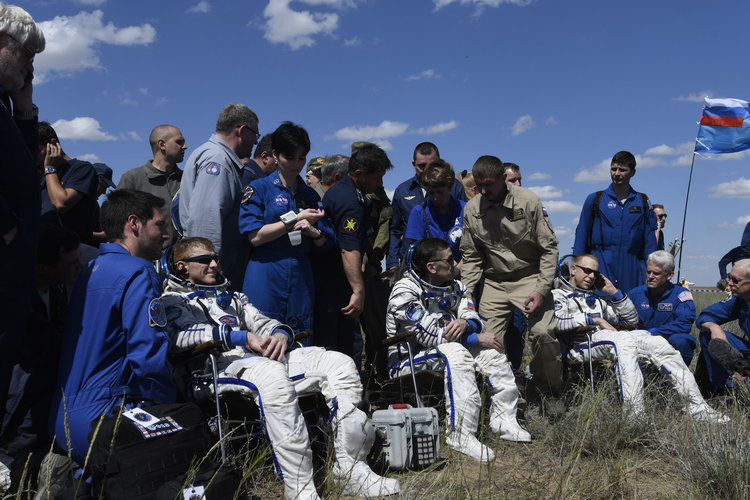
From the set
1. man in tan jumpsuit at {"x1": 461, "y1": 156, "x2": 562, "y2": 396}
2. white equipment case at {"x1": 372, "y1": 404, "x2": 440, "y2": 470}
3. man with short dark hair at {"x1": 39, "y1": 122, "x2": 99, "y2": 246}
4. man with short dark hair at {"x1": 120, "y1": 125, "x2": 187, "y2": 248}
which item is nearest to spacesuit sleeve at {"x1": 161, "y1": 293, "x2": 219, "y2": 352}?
white equipment case at {"x1": 372, "y1": 404, "x2": 440, "y2": 470}

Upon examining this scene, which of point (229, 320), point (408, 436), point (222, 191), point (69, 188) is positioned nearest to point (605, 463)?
point (408, 436)

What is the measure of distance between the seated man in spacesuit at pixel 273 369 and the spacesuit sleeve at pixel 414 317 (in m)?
0.83

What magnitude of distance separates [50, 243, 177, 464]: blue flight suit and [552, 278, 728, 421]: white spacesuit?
3313 millimetres

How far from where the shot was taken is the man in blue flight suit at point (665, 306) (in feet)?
Answer: 19.6

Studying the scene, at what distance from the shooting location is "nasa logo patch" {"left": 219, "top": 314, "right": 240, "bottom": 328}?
4070mm

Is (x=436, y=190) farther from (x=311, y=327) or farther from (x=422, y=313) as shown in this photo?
(x=311, y=327)

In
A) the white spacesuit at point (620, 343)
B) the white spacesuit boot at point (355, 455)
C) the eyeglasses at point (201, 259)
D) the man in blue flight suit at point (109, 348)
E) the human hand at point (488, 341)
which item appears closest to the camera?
the man in blue flight suit at point (109, 348)

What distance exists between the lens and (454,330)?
486cm

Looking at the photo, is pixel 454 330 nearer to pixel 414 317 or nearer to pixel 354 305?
pixel 414 317

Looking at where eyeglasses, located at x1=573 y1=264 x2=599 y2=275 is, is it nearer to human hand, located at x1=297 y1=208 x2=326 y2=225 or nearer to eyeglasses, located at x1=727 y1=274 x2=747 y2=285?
eyeglasses, located at x1=727 y1=274 x2=747 y2=285

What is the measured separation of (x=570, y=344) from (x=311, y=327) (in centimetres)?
228

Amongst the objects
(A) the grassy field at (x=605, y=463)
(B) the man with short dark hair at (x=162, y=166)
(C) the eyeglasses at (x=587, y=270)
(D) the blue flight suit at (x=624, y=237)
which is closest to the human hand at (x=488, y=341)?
(A) the grassy field at (x=605, y=463)

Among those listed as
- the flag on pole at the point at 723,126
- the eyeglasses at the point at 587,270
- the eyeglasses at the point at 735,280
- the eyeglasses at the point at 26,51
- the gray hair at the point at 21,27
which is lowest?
the eyeglasses at the point at 735,280

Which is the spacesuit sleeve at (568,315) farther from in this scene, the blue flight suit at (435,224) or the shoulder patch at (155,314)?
the shoulder patch at (155,314)
